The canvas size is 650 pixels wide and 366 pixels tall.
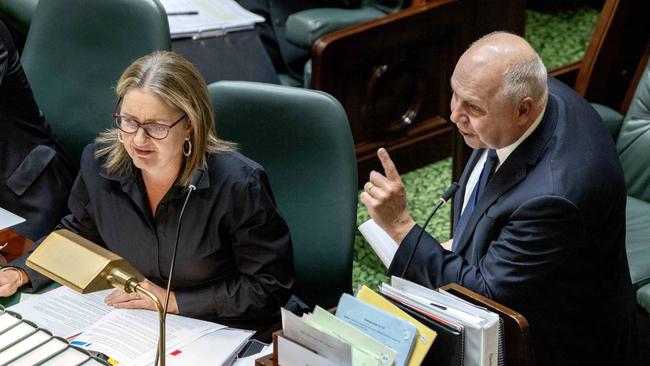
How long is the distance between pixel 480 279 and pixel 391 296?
1.34 feet

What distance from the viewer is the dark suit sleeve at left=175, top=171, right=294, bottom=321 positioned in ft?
6.87

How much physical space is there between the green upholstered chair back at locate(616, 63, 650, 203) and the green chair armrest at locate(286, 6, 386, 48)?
3.01ft

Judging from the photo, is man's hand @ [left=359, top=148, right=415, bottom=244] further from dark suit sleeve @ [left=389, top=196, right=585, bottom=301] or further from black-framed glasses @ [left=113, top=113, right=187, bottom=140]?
black-framed glasses @ [left=113, top=113, right=187, bottom=140]

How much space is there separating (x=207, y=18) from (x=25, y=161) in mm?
1006

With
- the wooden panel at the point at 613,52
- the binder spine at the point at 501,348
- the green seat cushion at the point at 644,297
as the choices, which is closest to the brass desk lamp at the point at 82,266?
the binder spine at the point at 501,348

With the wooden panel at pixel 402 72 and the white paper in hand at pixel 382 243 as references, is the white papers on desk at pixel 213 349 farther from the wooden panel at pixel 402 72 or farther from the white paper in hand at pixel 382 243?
the wooden panel at pixel 402 72

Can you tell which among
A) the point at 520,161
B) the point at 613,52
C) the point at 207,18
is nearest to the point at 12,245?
the point at 520,161

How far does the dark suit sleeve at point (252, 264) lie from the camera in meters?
2.09

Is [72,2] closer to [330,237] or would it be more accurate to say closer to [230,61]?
[230,61]

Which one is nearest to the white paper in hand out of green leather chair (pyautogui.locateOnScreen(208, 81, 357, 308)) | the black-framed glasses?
green leather chair (pyautogui.locateOnScreen(208, 81, 357, 308))

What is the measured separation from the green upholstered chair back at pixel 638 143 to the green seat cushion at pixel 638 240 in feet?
0.15

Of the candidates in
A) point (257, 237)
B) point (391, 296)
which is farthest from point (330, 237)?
point (391, 296)

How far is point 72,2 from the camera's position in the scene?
290 centimetres

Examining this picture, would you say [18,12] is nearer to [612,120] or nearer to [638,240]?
[612,120]
